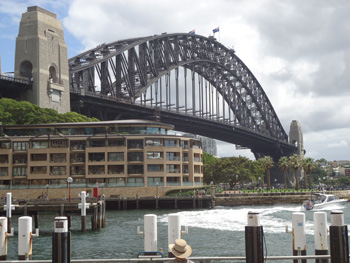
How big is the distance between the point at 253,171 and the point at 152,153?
56.8 metres

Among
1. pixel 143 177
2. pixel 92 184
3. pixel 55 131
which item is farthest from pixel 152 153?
pixel 55 131

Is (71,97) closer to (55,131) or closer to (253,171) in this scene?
(55,131)

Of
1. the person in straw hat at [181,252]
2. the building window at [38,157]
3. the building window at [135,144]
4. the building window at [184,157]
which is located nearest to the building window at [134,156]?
the building window at [135,144]

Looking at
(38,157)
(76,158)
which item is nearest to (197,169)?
(76,158)

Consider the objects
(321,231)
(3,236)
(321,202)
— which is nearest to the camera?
(3,236)

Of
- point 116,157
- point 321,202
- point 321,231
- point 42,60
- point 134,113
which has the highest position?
point 42,60

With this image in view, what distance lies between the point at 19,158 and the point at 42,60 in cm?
2355

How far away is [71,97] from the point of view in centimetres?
13425

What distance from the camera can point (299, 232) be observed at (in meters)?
26.5

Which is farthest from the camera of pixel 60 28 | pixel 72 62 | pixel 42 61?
pixel 72 62

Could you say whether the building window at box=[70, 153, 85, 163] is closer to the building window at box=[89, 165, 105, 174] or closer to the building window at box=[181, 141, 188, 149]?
the building window at box=[89, 165, 105, 174]

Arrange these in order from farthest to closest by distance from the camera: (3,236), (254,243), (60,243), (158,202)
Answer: (158,202) < (3,236) < (254,243) < (60,243)

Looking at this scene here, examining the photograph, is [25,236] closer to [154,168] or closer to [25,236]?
[25,236]

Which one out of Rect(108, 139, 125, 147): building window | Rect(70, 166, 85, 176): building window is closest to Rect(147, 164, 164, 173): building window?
Rect(108, 139, 125, 147): building window
